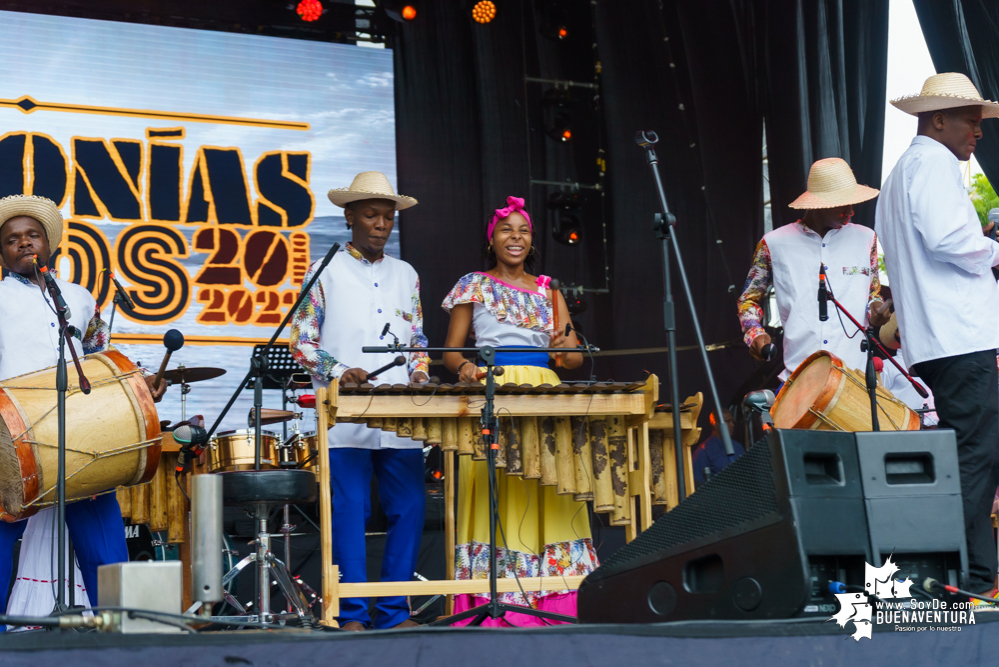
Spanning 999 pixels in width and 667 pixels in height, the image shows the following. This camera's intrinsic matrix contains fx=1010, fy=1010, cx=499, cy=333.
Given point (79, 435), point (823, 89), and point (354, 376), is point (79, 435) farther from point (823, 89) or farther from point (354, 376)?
point (823, 89)

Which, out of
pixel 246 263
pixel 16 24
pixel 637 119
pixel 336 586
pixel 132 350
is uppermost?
pixel 16 24

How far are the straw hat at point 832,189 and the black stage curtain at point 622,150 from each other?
7.19 ft

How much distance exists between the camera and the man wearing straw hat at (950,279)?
12.8 ft

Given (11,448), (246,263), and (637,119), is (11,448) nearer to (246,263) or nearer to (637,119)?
(246,263)

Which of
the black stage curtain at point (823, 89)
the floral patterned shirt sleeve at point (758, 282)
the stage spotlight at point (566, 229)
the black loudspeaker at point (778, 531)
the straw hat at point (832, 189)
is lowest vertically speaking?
the black loudspeaker at point (778, 531)

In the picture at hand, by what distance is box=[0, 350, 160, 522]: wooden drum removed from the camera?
3.86 m

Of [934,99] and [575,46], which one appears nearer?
[934,99]

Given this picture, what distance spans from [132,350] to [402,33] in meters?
3.17

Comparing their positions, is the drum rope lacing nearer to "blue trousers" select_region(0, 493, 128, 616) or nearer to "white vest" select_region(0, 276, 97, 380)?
"blue trousers" select_region(0, 493, 128, 616)

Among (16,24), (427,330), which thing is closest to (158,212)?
(16,24)

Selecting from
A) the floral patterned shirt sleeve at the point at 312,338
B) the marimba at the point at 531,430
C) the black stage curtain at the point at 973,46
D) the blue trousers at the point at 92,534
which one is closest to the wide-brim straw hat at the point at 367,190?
the floral patterned shirt sleeve at the point at 312,338

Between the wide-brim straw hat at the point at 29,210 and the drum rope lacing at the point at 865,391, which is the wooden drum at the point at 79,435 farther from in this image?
the drum rope lacing at the point at 865,391

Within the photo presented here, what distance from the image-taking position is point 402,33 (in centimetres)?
789

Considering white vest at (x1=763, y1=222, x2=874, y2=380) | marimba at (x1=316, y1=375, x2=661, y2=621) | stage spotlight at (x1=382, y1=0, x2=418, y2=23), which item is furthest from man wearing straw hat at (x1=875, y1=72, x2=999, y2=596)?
stage spotlight at (x1=382, y1=0, x2=418, y2=23)
